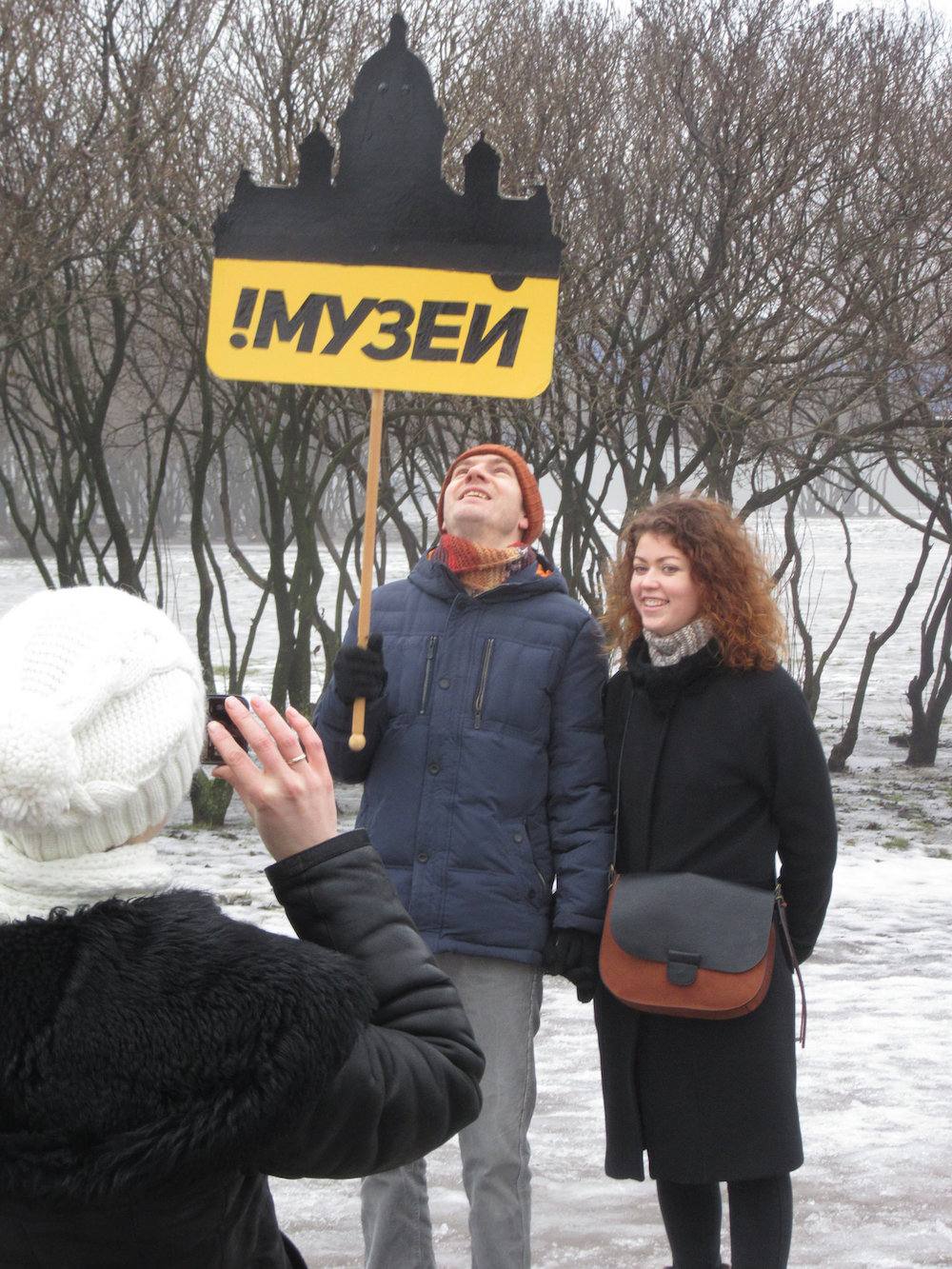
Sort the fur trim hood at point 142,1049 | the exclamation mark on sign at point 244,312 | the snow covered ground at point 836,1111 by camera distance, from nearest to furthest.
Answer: the fur trim hood at point 142,1049 → the exclamation mark on sign at point 244,312 → the snow covered ground at point 836,1111

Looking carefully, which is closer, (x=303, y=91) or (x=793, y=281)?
(x=303, y=91)

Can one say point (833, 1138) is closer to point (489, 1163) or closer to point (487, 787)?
point (489, 1163)

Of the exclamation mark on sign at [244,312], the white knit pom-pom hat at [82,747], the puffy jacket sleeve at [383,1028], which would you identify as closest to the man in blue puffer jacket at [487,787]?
the exclamation mark on sign at [244,312]

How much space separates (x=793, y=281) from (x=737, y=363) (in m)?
0.91

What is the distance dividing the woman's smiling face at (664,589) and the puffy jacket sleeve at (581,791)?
0.17 meters

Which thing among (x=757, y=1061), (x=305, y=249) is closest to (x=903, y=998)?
(x=757, y=1061)

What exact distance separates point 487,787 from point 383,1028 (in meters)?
1.51

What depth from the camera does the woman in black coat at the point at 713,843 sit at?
2.65 meters

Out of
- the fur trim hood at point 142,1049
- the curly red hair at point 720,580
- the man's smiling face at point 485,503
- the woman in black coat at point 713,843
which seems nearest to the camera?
the fur trim hood at point 142,1049

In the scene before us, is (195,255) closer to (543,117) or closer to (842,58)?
(543,117)

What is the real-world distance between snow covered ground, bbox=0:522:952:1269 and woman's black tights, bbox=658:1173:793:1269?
27 centimetres

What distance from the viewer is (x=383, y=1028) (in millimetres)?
1318

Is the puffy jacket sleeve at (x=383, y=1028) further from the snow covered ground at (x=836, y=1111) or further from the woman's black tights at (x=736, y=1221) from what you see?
the snow covered ground at (x=836, y=1111)

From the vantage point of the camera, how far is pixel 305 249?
9.66 feet
